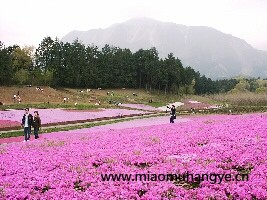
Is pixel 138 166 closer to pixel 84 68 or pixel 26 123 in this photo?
pixel 26 123

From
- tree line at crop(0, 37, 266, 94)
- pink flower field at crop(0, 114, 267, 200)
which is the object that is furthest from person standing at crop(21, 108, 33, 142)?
tree line at crop(0, 37, 266, 94)

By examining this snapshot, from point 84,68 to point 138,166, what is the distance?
10995 centimetres

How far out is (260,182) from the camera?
1176cm

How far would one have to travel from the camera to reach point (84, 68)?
124 m

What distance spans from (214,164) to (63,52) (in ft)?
379

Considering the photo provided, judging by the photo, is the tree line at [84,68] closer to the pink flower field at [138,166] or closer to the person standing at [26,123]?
the person standing at [26,123]

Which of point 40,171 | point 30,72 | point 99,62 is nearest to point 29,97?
point 30,72

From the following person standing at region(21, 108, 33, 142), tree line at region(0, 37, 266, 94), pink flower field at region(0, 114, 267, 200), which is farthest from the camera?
tree line at region(0, 37, 266, 94)

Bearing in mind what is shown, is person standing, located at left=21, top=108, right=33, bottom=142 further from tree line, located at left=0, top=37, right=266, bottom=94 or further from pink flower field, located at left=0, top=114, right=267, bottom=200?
tree line, located at left=0, top=37, right=266, bottom=94

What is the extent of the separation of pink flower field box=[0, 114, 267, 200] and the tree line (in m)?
82.1

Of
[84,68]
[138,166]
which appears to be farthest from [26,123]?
[84,68]

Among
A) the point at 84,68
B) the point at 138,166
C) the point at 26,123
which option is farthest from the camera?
the point at 84,68

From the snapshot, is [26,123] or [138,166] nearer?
[138,166]

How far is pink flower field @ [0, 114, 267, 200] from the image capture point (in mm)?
11625
